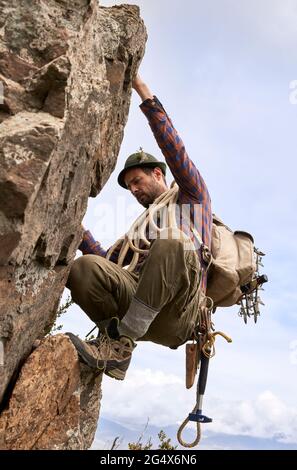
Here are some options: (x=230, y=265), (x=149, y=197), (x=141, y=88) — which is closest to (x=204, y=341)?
(x=230, y=265)

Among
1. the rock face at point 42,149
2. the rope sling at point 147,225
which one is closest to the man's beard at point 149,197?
the rope sling at point 147,225

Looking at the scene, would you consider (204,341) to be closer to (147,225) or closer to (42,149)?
(147,225)

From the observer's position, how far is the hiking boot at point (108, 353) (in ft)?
17.8

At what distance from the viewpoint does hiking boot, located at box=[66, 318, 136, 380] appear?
5418 millimetres

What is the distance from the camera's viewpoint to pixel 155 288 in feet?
17.8

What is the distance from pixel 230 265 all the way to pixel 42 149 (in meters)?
3.25

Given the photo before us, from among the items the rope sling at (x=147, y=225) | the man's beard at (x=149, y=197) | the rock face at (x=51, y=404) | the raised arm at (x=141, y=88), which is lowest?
the rock face at (x=51, y=404)

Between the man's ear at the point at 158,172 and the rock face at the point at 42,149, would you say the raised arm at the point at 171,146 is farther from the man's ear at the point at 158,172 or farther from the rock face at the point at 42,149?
the rock face at the point at 42,149

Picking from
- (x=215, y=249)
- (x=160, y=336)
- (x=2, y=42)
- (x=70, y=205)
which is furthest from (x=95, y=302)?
(x=2, y=42)

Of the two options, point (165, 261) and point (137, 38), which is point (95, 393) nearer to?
point (165, 261)

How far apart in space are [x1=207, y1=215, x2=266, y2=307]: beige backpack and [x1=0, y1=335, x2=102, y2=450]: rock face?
1978 mm

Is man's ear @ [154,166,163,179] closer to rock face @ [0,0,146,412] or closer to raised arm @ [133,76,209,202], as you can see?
raised arm @ [133,76,209,202]

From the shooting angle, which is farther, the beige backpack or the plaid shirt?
the beige backpack

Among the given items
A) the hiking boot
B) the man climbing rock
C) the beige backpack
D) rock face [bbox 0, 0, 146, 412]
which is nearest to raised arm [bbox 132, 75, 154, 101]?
the man climbing rock
